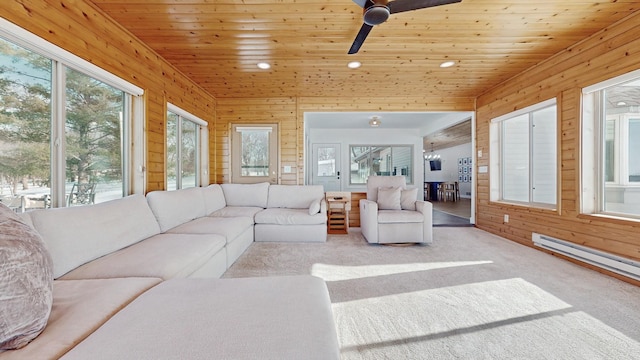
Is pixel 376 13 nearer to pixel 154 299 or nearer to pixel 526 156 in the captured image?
pixel 154 299

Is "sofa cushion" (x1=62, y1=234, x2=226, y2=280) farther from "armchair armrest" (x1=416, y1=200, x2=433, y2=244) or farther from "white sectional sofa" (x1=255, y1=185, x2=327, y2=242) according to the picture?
"armchair armrest" (x1=416, y1=200, x2=433, y2=244)

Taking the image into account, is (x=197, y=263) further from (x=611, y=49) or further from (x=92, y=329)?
(x=611, y=49)

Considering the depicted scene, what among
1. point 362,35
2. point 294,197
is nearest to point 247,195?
point 294,197

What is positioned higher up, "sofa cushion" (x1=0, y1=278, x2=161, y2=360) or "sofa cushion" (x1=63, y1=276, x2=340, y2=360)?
"sofa cushion" (x1=63, y1=276, x2=340, y2=360)

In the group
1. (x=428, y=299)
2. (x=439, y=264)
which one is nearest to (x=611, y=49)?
(x=439, y=264)

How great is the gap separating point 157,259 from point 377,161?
742 cm

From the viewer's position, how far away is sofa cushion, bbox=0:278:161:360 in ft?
2.59

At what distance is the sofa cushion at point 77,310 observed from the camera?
0.79 metres

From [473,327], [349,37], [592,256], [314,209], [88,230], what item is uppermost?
[349,37]

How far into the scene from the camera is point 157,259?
164cm

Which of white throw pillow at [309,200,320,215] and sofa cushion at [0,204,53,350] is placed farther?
white throw pillow at [309,200,320,215]

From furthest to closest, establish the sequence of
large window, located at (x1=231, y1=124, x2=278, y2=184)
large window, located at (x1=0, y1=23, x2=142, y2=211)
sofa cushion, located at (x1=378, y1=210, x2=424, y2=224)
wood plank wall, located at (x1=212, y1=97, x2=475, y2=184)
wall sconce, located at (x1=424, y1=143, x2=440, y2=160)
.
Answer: wall sconce, located at (x1=424, y1=143, x2=440, y2=160)
large window, located at (x1=231, y1=124, x2=278, y2=184)
wood plank wall, located at (x1=212, y1=97, x2=475, y2=184)
sofa cushion, located at (x1=378, y1=210, x2=424, y2=224)
large window, located at (x1=0, y1=23, x2=142, y2=211)

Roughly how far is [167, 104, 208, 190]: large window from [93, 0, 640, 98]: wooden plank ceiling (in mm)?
711

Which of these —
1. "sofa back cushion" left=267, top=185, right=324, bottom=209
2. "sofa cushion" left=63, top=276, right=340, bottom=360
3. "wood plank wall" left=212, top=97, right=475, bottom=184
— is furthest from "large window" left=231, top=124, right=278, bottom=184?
"sofa cushion" left=63, top=276, right=340, bottom=360
